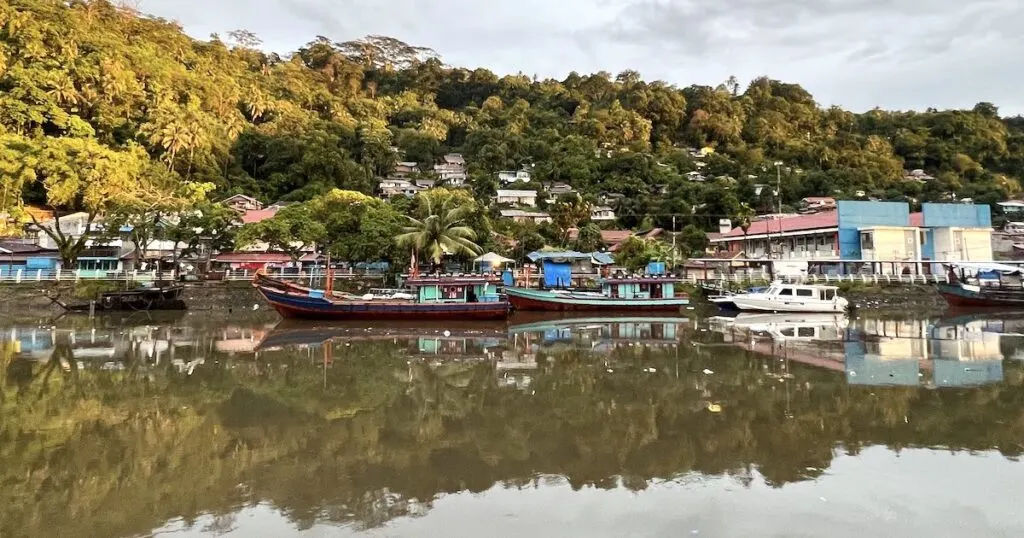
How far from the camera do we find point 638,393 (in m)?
9.63

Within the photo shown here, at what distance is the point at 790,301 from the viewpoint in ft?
82.2

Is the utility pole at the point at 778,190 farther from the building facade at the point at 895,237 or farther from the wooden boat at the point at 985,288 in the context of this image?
the wooden boat at the point at 985,288

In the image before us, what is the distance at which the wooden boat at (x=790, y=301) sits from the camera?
2484cm

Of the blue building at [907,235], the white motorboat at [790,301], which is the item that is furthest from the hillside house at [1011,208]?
the white motorboat at [790,301]

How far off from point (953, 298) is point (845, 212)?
8171 millimetres

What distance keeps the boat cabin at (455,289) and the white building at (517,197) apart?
29742 millimetres

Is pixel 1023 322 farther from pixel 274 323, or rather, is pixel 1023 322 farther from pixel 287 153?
pixel 287 153

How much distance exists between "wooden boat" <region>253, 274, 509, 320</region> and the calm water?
7.94 m

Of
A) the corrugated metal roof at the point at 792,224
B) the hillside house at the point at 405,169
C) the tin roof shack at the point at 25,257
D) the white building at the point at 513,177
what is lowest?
the tin roof shack at the point at 25,257

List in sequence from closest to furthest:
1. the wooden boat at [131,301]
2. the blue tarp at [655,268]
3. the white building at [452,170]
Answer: the wooden boat at [131,301] → the blue tarp at [655,268] → the white building at [452,170]

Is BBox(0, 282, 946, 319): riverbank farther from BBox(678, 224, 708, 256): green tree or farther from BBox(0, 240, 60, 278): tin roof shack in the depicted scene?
BBox(678, 224, 708, 256): green tree

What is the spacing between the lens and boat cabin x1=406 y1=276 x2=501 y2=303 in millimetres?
23234

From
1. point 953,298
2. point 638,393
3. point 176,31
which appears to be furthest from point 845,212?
point 176,31

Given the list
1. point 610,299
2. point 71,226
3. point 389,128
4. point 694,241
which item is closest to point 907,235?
point 694,241
